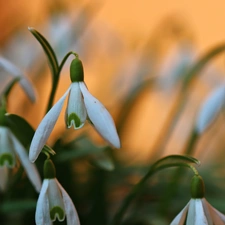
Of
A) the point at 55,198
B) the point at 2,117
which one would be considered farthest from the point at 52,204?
the point at 2,117

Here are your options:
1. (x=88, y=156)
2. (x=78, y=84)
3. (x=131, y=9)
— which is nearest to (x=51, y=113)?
(x=78, y=84)

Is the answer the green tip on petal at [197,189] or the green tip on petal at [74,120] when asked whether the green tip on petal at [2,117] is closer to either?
the green tip on petal at [74,120]

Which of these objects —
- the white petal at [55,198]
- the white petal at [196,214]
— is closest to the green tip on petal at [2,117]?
the white petal at [55,198]

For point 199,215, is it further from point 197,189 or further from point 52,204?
point 52,204

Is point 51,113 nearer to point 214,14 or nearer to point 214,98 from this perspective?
point 214,98

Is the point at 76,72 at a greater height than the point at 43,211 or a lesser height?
greater

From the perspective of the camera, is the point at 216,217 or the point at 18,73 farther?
the point at 18,73
